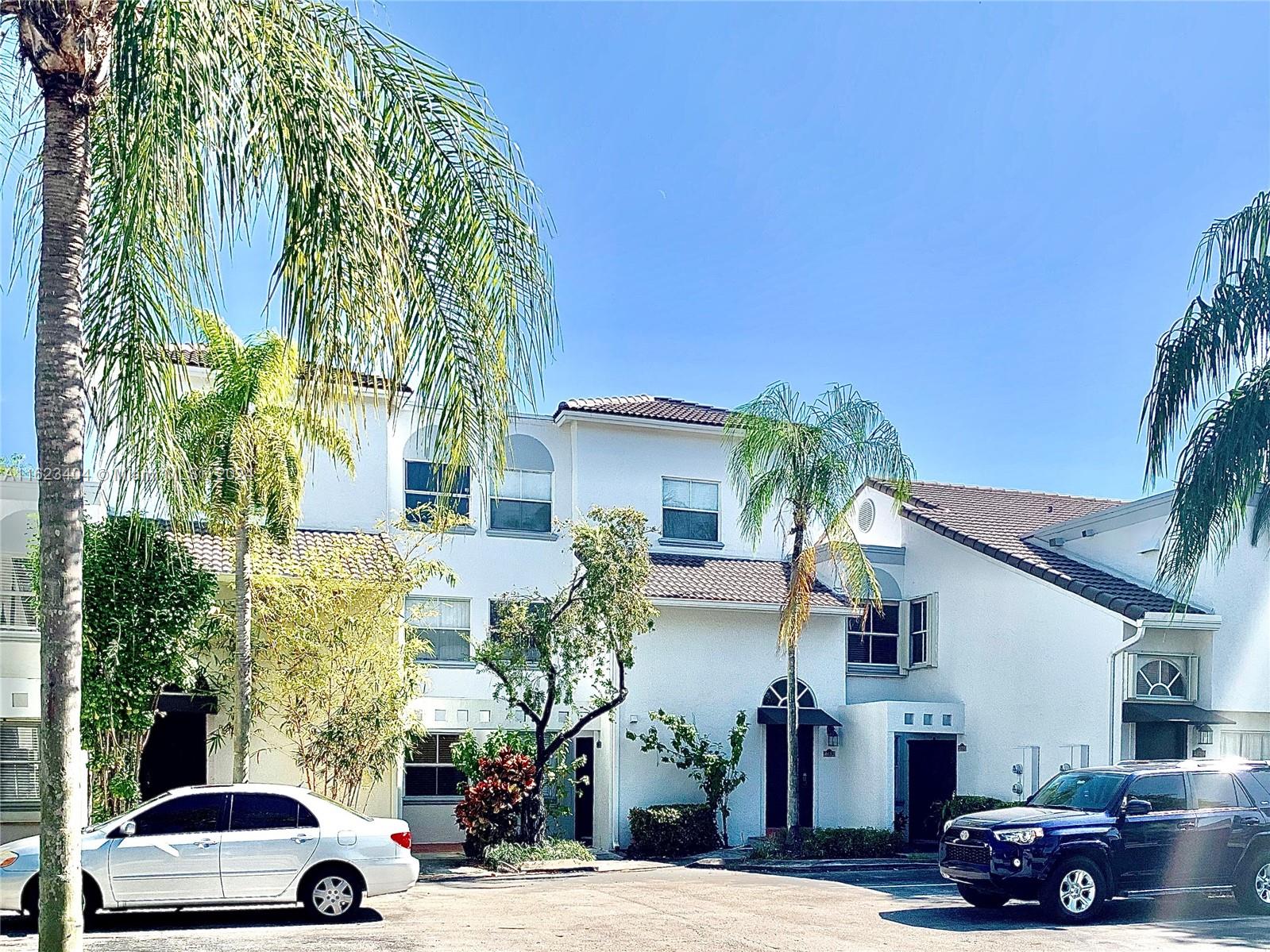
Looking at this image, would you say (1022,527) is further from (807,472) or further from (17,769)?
(17,769)

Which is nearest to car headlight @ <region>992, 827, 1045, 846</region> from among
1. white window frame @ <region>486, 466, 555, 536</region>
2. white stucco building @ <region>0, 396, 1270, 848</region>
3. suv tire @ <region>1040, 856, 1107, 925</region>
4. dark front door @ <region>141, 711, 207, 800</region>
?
suv tire @ <region>1040, 856, 1107, 925</region>

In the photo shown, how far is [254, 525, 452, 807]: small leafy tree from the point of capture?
68.5 ft

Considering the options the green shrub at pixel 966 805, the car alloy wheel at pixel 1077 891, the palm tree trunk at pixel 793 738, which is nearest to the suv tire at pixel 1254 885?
the car alloy wheel at pixel 1077 891

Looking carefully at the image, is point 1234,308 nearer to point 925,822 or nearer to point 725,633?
point 725,633

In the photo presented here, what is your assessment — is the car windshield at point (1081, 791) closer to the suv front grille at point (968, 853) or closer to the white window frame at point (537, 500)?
the suv front grille at point (968, 853)

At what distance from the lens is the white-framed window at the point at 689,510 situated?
27797 millimetres

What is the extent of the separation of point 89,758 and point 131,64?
1493 centimetres

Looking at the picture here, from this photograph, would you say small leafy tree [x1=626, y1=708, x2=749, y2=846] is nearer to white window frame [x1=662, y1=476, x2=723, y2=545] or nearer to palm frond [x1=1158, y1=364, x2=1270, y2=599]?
white window frame [x1=662, y1=476, x2=723, y2=545]

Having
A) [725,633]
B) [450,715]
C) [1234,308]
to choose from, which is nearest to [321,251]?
[1234,308]

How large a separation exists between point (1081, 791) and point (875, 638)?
12.6m

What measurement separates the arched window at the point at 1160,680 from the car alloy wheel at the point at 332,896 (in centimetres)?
1461

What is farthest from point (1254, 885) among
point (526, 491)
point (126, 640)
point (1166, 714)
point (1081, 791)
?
point (126, 640)

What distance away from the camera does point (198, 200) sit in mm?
7727

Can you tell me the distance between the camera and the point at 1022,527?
96.4 ft
